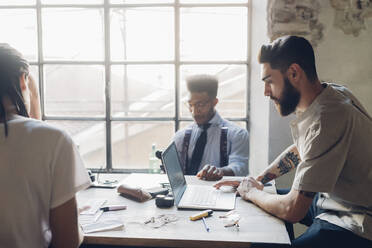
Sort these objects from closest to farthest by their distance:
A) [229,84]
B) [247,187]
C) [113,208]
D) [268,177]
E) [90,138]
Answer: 1. [113,208]
2. [247,187]
3. [268,177]
4. [229,84]
5. [90,138]

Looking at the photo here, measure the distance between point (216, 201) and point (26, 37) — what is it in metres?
2.12

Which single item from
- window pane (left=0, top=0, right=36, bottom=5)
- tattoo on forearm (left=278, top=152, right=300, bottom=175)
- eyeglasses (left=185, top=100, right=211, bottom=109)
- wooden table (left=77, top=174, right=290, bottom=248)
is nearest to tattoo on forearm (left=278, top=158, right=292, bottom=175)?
tattoo on forearm (left=278, top=152, right=300, bottom=175)

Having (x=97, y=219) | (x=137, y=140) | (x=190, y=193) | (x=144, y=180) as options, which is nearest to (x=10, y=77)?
(x=97, y=219)

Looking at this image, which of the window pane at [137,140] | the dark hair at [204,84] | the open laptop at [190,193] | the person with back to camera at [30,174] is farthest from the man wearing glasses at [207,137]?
the person with back to camera at [30,174]

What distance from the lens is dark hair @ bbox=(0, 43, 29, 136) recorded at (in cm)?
117

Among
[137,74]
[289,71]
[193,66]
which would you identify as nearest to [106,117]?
[137,74]

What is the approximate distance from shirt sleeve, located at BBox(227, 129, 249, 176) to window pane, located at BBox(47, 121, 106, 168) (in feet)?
3.40

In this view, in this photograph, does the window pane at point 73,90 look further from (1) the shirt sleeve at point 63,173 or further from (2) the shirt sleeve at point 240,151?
(1) the shirt sleeve at point 63,173

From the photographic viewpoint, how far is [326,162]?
1499mm

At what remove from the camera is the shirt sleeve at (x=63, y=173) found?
3.81 feet

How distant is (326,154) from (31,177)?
1.08 meters

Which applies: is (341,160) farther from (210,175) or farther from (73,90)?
(73,90)

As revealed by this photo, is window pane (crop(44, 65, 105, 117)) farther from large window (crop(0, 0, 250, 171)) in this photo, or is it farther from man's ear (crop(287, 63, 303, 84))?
man's ear (crop(287, 63, 303, 84))

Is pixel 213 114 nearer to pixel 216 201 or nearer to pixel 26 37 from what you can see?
pixel 216 201
